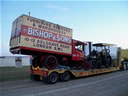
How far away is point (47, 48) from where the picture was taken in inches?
349

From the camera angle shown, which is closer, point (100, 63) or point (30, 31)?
point (30, 31)

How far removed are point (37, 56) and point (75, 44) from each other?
141 inches

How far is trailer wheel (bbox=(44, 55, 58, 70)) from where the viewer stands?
8943 mm

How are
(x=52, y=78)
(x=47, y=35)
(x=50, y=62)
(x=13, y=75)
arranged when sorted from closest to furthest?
(x=52, y=78) → (x=47, y=35) → (x=50, y=62) → (x=13, y=75)

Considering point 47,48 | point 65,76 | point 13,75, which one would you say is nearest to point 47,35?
point 47,48

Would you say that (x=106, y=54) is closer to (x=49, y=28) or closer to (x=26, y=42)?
(x=49, y=28)

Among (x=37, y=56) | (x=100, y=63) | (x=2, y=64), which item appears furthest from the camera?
(x=2, y=64)

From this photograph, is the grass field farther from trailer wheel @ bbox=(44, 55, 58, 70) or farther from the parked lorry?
trailer wheel @ bbox=(44, 55, 58, 70)

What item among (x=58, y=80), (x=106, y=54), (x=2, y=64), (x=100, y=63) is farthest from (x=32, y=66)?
(x=2, y=64)

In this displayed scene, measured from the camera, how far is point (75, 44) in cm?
1124

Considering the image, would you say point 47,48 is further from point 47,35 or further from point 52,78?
point 52,78

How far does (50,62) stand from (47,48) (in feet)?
Result: 3.69

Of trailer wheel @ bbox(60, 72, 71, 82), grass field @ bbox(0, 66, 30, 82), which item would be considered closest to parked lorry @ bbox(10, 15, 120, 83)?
trailer wheel @ bbox(60, 72, 71, 82)

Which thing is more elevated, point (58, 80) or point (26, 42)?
point (26, 42)
